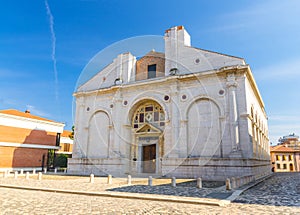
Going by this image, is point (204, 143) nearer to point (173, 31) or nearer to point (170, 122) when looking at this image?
point (170, 122)

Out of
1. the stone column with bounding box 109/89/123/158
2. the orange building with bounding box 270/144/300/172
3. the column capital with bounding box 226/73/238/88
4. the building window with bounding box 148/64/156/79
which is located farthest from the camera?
the orange building with bounding box 270/144/300/172

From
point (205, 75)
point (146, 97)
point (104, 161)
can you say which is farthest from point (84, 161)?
point (205, 75)

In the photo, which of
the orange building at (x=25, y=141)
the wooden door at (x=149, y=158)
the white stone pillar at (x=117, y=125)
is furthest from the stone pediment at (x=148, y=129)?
the orange building at (x=25, y=141)

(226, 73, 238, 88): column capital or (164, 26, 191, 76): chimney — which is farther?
(164, 26, 191, 76): chimney

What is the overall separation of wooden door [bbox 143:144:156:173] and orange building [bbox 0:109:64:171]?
15.4 meters

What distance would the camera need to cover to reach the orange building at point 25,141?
26328 millimetres

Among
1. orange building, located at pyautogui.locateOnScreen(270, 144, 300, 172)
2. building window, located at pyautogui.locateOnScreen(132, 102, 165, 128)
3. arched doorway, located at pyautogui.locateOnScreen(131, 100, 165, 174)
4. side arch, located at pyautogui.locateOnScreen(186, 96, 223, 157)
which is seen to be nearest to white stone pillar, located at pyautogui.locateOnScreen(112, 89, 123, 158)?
arched doorway, located at pyautogui.locateOnScreen(131, 100, 165, 174)

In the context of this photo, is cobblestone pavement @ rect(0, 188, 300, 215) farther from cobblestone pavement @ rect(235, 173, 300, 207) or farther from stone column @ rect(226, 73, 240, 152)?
stone column @ rect(226, 73, 240, 152)

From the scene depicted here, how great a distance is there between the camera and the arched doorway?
71.5 ft

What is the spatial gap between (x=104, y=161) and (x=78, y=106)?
801 cm

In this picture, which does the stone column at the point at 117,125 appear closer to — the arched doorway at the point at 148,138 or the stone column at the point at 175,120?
the arched doorway at the point at 148,138

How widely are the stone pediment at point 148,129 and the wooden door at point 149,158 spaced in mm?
1470

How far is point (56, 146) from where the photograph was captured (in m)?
32.0

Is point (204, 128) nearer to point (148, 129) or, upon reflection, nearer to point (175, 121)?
point (175, 121)
